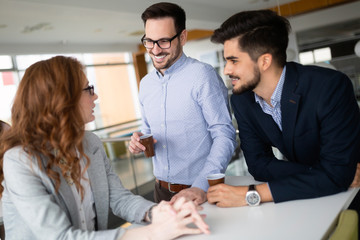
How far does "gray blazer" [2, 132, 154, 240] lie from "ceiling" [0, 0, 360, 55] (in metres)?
4.01

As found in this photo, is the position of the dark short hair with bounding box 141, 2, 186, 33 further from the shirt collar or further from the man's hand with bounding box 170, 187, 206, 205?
the man's hand with bounding box 170, 187, 206, 205

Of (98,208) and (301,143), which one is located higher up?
(301,143)

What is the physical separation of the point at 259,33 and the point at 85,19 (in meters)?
6.44

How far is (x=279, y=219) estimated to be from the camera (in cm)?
116

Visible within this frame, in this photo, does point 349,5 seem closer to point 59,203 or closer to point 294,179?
point 294,179

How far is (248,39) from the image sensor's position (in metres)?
1.59

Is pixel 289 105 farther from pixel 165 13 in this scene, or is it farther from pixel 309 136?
pixel 165 13

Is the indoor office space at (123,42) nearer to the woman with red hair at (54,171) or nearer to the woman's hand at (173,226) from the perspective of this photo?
the woman with red hair at (54,171)

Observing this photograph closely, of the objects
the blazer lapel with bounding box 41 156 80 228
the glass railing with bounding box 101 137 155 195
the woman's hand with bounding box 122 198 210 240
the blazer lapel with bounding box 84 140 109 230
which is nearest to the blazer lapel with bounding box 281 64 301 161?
the woman's hand with bounding box 122 198 210 240

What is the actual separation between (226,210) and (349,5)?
→ 900 centimetres

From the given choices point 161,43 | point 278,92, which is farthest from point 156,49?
point 278,92

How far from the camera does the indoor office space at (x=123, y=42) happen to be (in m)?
5.61

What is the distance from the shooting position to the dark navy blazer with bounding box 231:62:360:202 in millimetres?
1334

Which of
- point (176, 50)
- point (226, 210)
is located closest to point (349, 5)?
point (176, 50)
